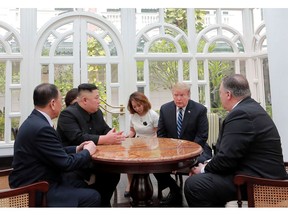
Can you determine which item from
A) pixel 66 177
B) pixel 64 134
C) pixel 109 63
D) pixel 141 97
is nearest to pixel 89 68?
pixel 109 63

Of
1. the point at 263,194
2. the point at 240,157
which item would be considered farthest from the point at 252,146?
the point at 263,194

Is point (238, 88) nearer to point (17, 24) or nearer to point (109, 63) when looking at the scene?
point (109, 63)

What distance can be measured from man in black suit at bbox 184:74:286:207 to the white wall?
2069 millimetres

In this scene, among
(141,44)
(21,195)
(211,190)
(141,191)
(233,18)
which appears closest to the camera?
(21,195)

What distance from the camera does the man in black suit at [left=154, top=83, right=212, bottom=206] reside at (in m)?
2.69

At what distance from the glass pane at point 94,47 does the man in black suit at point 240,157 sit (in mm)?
3209

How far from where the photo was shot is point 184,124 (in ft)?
8.93

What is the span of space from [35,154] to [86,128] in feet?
2.65

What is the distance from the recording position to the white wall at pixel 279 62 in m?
3.40

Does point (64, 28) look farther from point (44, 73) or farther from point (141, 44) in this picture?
point (141, 44)

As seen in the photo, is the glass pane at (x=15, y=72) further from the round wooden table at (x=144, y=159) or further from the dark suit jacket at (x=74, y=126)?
the round wooden table at (x=144, y=159)

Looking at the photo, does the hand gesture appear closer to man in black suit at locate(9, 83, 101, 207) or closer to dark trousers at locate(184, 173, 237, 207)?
man in black suit at locate(9, 83, 101, 207)

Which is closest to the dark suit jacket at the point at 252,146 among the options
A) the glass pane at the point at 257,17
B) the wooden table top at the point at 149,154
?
the wooden table top at the point at 149,154

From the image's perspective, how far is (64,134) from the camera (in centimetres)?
225
